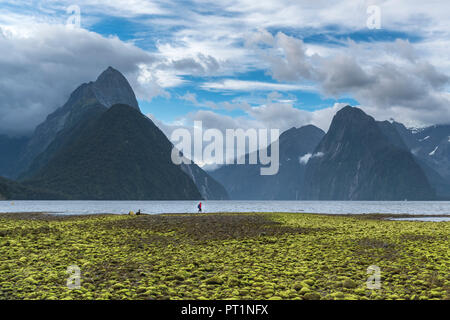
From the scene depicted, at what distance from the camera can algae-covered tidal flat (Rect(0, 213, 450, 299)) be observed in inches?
597

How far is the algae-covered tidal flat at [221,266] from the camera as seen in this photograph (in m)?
15.2

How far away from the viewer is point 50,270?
1883 cm

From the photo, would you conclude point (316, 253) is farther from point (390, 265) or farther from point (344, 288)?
point (344, 288)

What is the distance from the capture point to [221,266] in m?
20.0

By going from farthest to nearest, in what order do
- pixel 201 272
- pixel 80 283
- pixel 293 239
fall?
pixel 293 239
pixel 201 272
pixel 80 283

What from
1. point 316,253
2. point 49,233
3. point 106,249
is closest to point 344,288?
point 316,253
